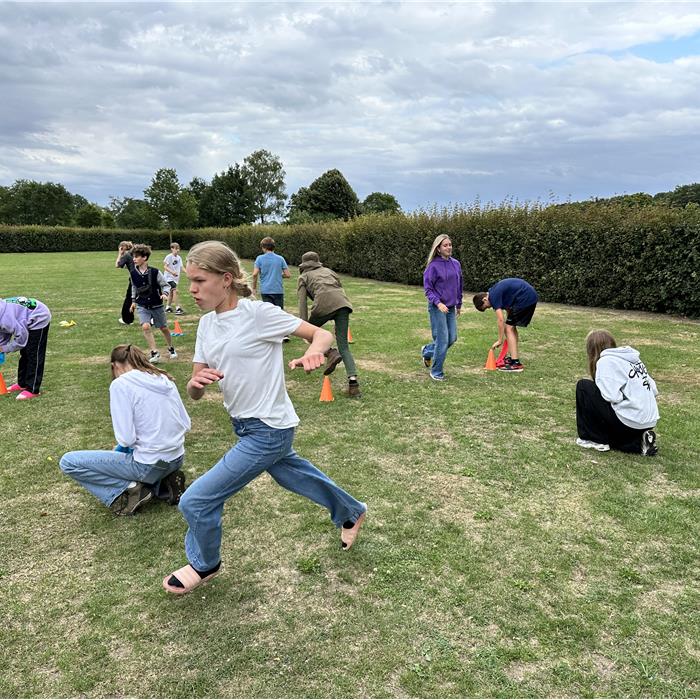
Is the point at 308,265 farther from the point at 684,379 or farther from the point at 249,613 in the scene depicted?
the point at 684,379

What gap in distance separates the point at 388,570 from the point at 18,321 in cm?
552

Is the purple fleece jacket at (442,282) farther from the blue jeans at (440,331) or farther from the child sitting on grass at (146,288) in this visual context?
the child sitting on grass at (146,288)

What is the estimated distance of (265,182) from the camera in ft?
248

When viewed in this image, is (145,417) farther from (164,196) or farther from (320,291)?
(164,196)

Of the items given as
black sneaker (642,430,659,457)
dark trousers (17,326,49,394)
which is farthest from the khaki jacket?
black sneaker (642,430,659,457)

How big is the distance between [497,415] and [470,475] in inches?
64.8

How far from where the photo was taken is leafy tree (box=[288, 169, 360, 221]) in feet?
199

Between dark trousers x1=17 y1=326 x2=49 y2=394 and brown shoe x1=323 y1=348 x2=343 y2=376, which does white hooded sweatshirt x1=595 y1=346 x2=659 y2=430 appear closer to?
brown shoe x1=323 y1=348 x2=343 y2=376

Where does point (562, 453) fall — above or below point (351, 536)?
above

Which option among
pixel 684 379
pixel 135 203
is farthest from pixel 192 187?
pixel 684 379

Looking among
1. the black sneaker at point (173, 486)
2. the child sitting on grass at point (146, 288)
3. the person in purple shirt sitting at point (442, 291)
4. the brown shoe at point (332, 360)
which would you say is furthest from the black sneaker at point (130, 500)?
the child sitting on grass at point (146, 288)

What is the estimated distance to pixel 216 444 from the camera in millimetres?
5496

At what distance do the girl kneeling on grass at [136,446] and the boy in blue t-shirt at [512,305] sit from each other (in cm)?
514

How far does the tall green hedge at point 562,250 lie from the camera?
41.4 ft
